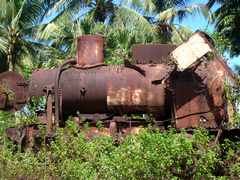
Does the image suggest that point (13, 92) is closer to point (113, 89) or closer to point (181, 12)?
point (113, 89)

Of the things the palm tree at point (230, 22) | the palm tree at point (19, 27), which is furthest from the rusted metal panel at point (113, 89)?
the palm tree at point (230, 22)

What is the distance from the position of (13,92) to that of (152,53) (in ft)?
9.27

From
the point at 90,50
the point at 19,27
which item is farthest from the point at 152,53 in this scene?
the point at 19,27

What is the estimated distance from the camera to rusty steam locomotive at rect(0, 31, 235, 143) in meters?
9.32

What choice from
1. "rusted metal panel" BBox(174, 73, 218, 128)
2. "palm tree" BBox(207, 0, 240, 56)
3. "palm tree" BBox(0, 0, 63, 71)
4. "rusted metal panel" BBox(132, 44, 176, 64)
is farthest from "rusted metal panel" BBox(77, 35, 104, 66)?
"palm tree" BBox(207, 0, 240, 56)

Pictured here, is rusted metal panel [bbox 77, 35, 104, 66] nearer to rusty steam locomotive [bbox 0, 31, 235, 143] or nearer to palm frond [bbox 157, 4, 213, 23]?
rusty steam locomotive [bbox 0, 31, 235, 143]

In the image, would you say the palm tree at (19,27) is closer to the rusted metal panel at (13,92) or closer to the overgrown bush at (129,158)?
the rusted metal panel at (13,92)

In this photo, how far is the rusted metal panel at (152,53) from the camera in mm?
10234

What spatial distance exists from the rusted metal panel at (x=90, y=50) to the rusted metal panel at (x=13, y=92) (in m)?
1.39

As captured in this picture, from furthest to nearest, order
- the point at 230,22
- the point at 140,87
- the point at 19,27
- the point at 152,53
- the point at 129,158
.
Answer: the point at 230,22, the point at 19,27, the point at 152,53, the point at 140,87, the point at 129,158

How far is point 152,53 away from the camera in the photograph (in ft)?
33.8

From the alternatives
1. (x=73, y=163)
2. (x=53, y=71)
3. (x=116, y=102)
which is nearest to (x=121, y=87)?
(x=116, y=102)

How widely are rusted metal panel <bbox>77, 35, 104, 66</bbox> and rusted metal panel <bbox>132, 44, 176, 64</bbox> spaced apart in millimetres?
673

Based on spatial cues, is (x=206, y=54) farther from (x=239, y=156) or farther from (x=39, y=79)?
(x=39, y=79)
